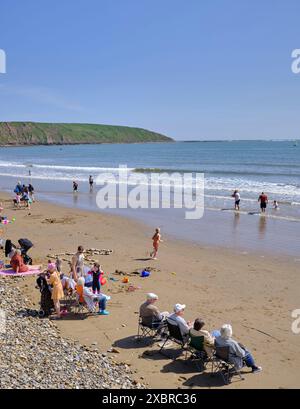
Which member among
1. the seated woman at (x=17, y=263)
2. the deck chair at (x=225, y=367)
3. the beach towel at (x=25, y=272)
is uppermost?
the seated woman at (x=17, y=263)

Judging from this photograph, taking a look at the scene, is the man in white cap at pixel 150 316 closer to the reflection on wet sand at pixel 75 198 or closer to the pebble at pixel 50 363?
the pebble at pixel 50 363

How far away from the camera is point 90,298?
32.9 ft

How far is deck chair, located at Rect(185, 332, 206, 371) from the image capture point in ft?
25.9

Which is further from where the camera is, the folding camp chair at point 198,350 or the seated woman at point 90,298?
the seated woman at point 90,298

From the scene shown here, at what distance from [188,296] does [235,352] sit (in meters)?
3.84

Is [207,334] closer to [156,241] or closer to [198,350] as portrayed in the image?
[198,350]

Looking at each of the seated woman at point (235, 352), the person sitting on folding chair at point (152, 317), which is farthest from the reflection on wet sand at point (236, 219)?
the seated woman at point (235, 352)

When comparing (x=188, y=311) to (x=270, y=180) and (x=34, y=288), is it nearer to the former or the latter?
(x=34, y=288)

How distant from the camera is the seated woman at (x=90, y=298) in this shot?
10039 millimetres

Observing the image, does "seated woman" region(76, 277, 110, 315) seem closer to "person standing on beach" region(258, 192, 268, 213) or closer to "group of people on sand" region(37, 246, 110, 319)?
"group of people on sand" region(37, 246, 110, 319)

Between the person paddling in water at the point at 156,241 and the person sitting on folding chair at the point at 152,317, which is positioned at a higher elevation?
the person paddling in water at the point at 156,241

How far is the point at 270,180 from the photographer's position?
44.4 meters

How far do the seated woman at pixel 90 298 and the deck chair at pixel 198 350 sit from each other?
2692 mm

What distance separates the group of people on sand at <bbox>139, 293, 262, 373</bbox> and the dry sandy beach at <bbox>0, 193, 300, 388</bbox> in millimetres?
306
